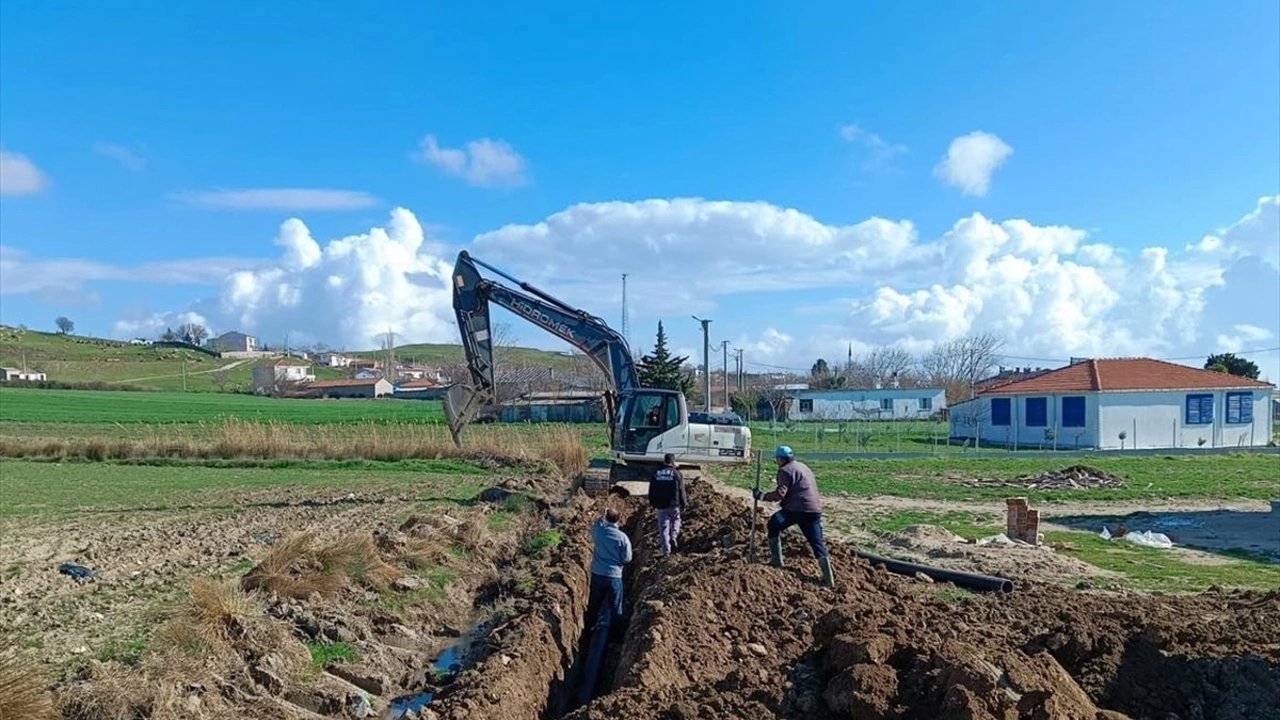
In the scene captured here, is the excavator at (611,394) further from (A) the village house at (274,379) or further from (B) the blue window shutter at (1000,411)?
(A) the village house at (274,379)

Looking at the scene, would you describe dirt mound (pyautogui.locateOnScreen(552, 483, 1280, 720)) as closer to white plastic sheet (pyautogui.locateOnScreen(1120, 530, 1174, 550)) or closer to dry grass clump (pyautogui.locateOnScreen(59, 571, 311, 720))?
dry grass clump (pyautogui.locateOnScreen(59, 571, 311, 720))

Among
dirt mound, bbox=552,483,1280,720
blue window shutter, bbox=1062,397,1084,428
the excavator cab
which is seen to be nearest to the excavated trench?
dirt mound, bbox=552,483,1280,720

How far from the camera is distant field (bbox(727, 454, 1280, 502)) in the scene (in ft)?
76.1

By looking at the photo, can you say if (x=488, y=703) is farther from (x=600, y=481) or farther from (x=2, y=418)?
(x=2, y=418)

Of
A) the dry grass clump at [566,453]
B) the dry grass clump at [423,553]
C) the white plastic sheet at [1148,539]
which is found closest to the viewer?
the dry grass clump at [423,553]

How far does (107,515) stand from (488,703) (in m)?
14.1

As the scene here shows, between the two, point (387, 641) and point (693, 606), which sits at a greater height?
point (693, 606)

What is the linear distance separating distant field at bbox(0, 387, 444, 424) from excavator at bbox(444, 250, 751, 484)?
95.0 ft

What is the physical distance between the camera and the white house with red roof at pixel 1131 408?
38719mm

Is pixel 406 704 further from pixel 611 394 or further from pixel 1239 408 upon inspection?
pixel 1239 408

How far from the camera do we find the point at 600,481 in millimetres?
20312

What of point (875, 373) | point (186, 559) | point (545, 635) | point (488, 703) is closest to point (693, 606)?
point (545, 635)

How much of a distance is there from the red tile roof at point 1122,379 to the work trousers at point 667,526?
30.5 meters

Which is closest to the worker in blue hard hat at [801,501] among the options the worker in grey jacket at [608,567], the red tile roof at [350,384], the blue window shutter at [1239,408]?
the worker in grey jacket at [608,567]
